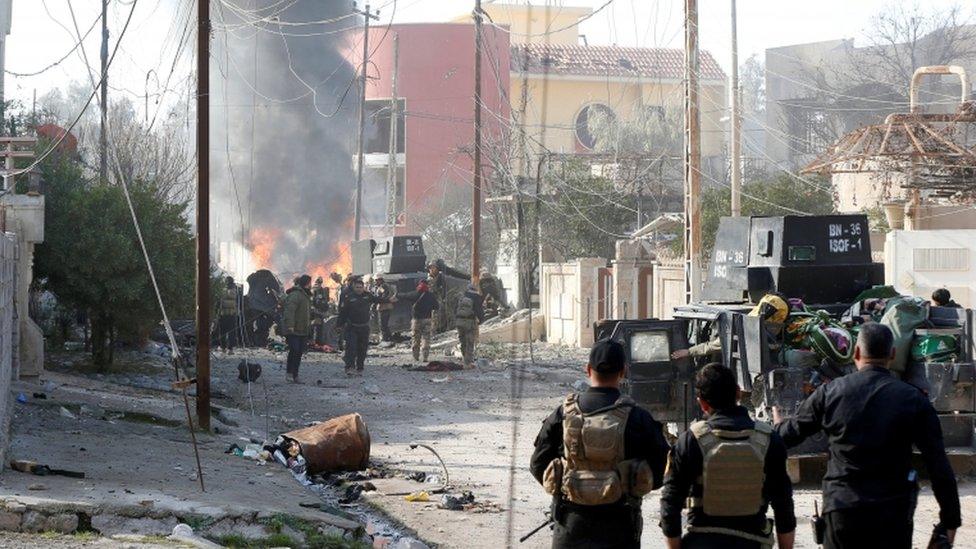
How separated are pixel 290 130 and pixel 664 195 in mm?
14677

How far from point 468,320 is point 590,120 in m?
34.4

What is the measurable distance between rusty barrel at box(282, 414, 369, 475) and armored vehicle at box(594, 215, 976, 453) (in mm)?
2410

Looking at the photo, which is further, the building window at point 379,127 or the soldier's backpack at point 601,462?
the building window at point 379,127

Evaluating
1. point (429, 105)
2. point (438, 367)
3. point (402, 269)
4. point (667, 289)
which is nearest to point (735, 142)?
point (667, 289)

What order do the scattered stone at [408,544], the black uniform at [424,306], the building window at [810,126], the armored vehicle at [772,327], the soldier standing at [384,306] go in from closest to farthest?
the scattered stone at [408,544] < the armored vehicle at [772,327] < the black uniform at [424,306] < the soldier standing at [384,306] < the building window at [810,126]

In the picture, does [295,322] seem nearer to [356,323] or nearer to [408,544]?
[356,323]

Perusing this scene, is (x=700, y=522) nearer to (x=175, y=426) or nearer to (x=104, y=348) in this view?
(x=175, y=426)

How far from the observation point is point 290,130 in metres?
48.2

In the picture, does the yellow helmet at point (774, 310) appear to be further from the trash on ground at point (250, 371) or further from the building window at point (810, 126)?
the building window at point (810, 126)

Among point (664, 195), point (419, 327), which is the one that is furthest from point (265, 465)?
point (664, 195)

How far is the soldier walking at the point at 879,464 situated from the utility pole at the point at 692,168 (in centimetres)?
1437

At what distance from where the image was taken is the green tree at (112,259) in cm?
2064

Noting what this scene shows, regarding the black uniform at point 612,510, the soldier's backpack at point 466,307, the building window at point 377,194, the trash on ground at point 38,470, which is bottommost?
the trash on ground at point 38,470

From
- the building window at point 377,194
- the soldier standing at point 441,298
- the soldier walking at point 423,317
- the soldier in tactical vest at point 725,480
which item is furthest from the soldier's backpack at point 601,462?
the building window at point 377,194
